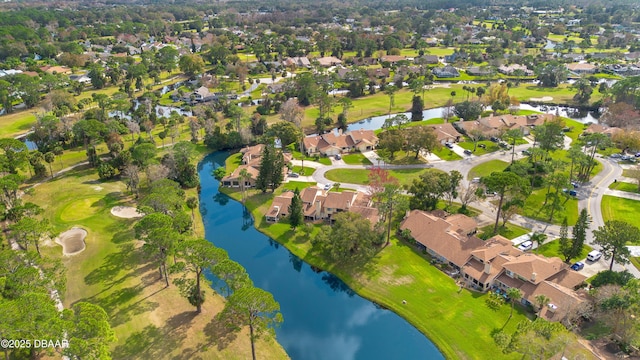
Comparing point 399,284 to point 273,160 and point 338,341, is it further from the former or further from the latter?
point 273,160

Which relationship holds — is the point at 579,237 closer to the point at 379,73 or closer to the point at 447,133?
the point at 447,133

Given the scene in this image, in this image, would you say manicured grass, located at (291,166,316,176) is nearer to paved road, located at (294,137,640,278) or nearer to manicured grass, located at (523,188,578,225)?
paved road, located at (294,137,640,278)

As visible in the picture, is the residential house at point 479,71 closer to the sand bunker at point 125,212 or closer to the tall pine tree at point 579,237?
the tall pine tree at point 579,237

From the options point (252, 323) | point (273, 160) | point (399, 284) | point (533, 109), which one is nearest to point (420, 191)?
point (399, 284)

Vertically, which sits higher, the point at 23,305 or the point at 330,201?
the point at 23,305

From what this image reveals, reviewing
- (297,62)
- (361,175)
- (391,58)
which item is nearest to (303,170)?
(361,175)

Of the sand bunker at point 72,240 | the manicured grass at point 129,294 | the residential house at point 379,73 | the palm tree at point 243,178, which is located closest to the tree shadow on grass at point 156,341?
the manicured grass at point 129,294
